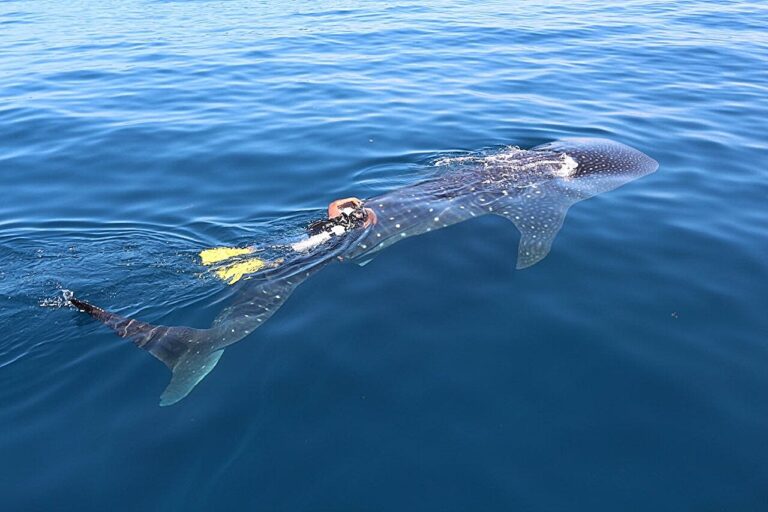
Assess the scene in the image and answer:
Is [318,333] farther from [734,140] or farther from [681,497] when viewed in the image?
[734,140]

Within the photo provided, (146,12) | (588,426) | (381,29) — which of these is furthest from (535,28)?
(588,426)

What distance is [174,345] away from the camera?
6566 millimetres

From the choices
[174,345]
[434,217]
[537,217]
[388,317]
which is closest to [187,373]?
[174,345]

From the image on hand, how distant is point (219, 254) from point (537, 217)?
482 centimetres

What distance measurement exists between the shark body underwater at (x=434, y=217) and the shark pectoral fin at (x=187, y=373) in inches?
0.4

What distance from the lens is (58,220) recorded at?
31.7 ft

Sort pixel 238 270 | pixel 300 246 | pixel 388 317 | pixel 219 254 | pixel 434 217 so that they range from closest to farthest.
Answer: pixel 388 317 → pixel 238 270 → pixel 219 254 → pixel 300 246 → pixel 434 217

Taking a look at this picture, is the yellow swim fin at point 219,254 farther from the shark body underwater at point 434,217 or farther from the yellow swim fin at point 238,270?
the shark body underwater at point 434,217

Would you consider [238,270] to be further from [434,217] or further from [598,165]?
[598,165]

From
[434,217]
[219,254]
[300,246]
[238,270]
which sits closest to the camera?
[238,270]

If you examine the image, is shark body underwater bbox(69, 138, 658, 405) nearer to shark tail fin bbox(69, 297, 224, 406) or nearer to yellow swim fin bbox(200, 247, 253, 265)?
shark tail fin bbox(69, 297, 224, 406)

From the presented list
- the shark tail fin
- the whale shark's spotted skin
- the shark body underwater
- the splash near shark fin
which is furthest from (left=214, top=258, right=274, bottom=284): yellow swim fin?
the splash near shark fin

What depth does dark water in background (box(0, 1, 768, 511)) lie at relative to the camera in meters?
5.23

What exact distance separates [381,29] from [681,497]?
22.4m
